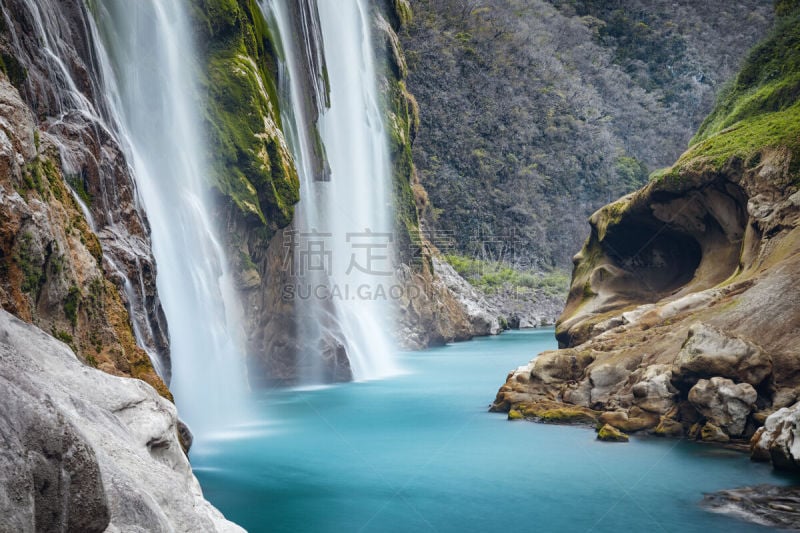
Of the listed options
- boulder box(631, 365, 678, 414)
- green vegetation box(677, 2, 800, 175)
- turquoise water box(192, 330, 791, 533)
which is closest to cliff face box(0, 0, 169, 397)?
turquoise water box(192, 330, 791, 533)

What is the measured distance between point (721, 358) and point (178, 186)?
12.5 metres

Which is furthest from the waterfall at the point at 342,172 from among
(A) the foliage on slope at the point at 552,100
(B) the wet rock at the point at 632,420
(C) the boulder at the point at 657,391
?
(A) the foliage on slope at the point at 552,100

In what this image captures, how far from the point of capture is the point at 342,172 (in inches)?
1345

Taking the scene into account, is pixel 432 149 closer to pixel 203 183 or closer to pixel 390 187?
pixel 390 187

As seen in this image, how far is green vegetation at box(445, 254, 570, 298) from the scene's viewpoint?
182 ft

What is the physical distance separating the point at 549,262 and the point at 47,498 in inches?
2552

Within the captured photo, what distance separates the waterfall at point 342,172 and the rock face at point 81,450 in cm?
1856

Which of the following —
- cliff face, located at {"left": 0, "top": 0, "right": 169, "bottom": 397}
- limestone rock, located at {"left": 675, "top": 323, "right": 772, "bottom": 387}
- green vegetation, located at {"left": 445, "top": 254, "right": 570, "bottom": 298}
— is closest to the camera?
cliff face, located at {"left": 0, "top": 0, "right": 169, "bottom": 397}

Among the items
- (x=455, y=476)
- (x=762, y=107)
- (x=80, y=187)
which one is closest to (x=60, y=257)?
(x=80, y=187)

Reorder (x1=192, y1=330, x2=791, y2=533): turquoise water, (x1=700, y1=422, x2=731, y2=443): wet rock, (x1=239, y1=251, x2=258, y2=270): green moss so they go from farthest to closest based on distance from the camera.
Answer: (x1=239, y1=251, x2=258, y2=270): green moss < (x1=700, y1=422, x2=731, y2=443): wet rock < (x1=192, y1=330, x2=791, y2=533): turquoise water

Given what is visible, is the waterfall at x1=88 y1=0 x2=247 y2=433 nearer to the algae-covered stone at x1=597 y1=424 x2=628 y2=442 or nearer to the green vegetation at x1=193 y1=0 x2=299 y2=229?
the green vegetation at x1=193 y1=0 x2=299 y2=229

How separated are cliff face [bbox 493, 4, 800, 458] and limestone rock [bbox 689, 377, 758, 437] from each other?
0.02 meters

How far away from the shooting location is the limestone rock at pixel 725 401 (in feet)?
39.3

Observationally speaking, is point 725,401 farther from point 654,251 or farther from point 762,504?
point 654,251
